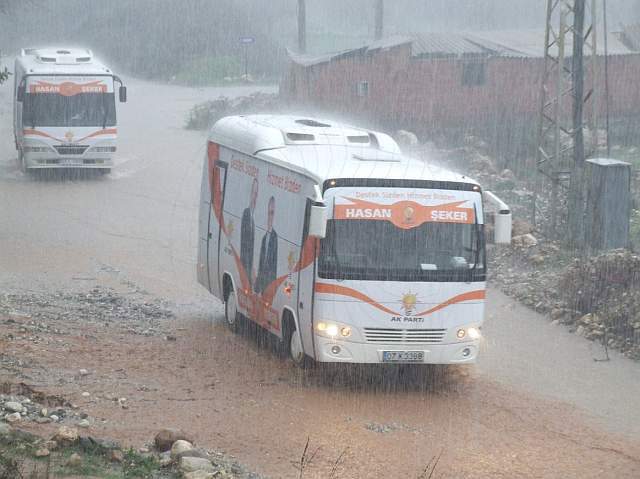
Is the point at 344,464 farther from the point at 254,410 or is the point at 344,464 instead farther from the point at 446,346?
the point at 446,346

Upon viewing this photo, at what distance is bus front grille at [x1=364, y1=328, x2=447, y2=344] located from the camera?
12.4 m

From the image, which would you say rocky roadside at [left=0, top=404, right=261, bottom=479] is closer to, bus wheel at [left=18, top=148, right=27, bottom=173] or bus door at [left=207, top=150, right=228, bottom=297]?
bus door at [left=207, top=150, right=228, bottom=297]

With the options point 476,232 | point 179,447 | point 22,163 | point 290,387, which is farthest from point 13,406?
point 22,163

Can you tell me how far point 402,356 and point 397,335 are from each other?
9.8 inches

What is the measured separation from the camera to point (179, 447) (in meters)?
9.13

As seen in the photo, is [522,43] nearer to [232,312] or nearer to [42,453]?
[232,312]

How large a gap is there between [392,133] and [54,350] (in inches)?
989

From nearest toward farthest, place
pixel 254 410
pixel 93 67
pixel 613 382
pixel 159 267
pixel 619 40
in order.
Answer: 1. pixel 254 410
2. pixel 613 382
3. pixel 159 267
4. pixel 93 67
5. pixel 619 40

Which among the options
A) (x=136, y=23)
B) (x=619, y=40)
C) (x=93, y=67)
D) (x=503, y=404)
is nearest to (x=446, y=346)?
(x=503, y=404)

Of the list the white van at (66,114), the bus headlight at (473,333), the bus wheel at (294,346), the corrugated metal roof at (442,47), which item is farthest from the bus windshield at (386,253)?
the corrugated metal roof at (442,47)

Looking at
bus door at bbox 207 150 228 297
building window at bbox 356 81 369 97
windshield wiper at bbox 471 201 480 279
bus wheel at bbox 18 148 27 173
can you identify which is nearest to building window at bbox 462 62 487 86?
building window at bbox 356 81 369 97

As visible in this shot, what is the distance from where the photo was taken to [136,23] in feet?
263

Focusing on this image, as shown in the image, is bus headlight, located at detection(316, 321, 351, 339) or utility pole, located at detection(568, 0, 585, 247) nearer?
bus headlight, located at detection(316, 321, 351, 339)

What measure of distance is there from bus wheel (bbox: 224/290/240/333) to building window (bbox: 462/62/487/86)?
24761 millimetres
